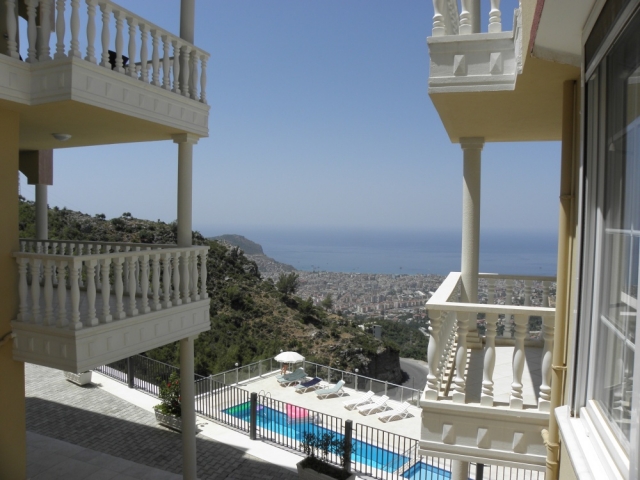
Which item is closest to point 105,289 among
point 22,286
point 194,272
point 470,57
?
point 22,286

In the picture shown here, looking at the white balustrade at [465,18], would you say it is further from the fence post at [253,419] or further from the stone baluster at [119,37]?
the fence post at [253,419]

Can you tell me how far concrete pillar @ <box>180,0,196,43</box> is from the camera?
670cm

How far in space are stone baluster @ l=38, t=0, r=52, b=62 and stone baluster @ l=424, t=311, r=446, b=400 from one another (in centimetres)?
493

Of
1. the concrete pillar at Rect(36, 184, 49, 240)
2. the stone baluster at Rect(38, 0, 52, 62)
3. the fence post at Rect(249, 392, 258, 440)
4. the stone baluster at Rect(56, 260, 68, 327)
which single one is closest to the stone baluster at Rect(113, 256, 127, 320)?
the stone baluster at Rect(56, 260, 68, 327)

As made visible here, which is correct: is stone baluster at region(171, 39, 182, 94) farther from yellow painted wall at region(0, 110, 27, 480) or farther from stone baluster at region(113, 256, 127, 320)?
stone baluster at region(113, 256, 127, 320)

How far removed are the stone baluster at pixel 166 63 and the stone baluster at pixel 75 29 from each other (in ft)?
4.20

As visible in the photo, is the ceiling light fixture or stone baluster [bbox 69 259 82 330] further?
the ceiling light fixture

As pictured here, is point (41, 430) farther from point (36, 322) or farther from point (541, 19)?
point (541, 19)

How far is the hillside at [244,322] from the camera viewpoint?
24.1 meters

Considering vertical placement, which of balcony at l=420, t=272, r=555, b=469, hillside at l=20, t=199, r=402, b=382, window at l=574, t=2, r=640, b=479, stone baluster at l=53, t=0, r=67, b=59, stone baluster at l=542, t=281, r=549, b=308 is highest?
stone baluster at l=53, t=0, r=67, b=59

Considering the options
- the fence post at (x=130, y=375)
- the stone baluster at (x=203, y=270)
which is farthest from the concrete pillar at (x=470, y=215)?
the fence post at (x=130, y=375)

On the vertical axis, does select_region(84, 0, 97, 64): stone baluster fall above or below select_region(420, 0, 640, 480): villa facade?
above

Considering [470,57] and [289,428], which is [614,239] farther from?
[289,428]

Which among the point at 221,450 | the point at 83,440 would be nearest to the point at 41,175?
the point at 83,440
